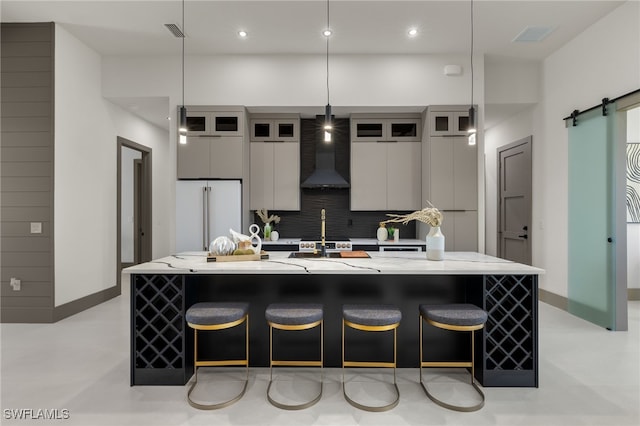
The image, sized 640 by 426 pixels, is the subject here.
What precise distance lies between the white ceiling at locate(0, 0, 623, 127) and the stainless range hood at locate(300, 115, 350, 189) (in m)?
1.27

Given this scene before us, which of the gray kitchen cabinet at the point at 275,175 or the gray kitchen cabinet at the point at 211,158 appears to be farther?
the gray kitchen cabinet at the point at 275,175

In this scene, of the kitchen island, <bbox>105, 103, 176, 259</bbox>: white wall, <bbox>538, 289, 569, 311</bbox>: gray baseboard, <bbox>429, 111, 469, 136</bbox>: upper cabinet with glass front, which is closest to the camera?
the kitchen island

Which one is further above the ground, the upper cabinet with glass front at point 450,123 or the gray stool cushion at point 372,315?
the upper cabinet with glass front at point 450,123

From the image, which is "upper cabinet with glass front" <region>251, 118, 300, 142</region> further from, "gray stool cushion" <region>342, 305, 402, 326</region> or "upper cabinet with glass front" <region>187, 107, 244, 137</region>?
"gray stool cushion" <region>342, 305, 402, 326</region>

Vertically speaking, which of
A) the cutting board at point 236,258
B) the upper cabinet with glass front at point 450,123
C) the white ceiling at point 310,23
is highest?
the white ceiling at point 310,23

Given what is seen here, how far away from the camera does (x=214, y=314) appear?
2314 millimetres

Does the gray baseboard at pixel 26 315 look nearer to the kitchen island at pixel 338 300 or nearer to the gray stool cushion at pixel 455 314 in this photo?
the kitchen island at pixel 338 300

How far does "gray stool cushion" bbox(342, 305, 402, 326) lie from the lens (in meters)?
2.27

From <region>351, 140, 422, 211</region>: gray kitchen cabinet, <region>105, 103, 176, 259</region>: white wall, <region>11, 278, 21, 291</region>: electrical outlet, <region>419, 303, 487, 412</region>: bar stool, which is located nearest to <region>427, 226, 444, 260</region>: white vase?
<region>419, 303, 487, 412</region>: bar stool

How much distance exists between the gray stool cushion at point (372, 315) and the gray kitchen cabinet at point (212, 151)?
2896 millimetres

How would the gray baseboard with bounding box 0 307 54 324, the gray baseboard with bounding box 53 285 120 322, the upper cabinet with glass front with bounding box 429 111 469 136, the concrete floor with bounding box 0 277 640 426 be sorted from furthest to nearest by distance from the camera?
the upper cabinet with glass front with bounding box 429 111 469 136 → the gray baseboard with bounding box 53 285 120 322 → the gray baseboard with bounding box 0 307 54 324 → the concrete floor with bounding box 0 277 640 426

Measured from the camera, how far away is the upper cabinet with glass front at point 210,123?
15.3 ft

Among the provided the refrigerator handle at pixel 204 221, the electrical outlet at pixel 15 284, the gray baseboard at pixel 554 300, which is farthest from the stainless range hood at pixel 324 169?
the electrical outlet at pixel 15 284

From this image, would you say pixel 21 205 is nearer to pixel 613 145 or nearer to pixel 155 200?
pixel 155 200
